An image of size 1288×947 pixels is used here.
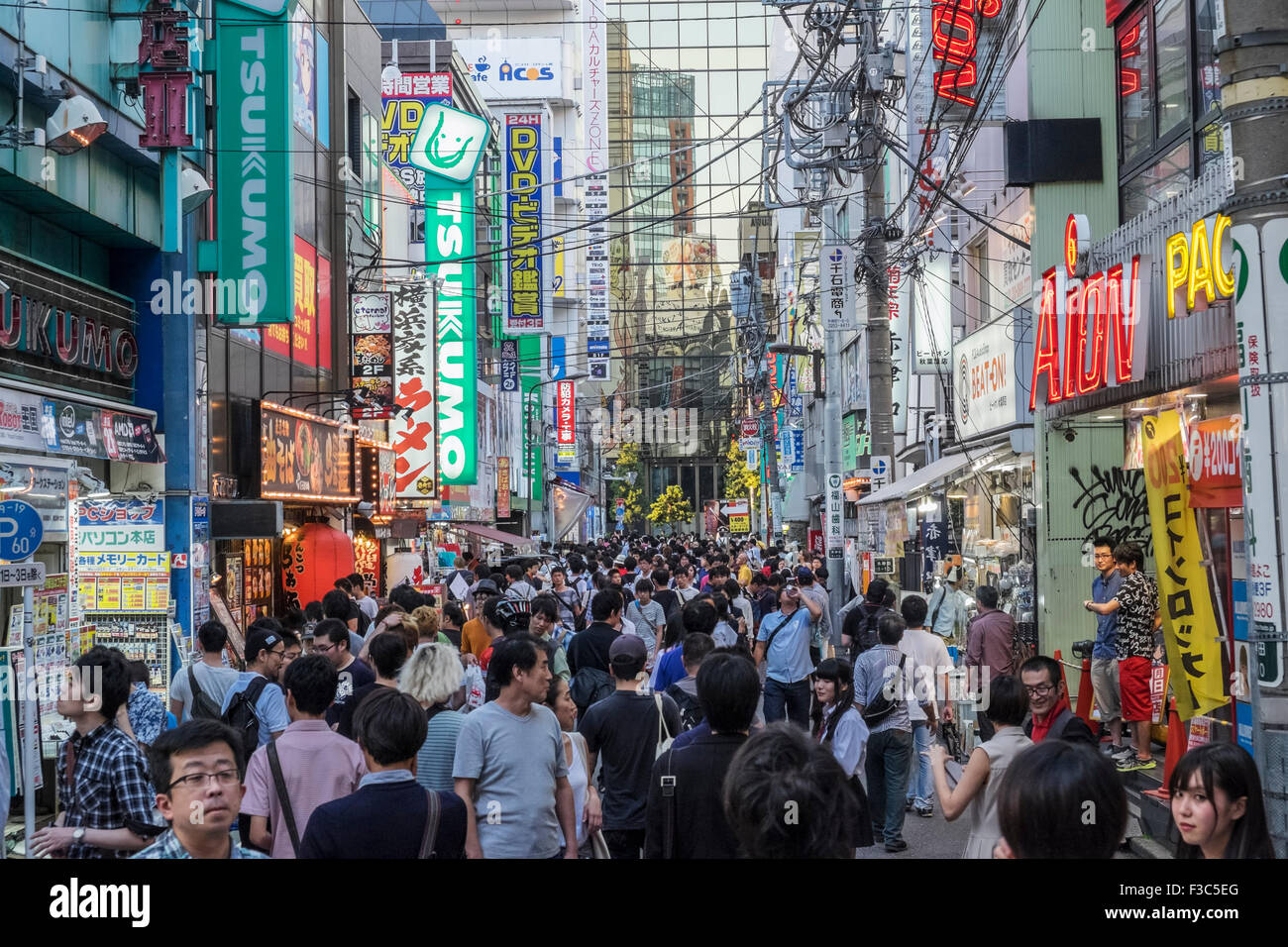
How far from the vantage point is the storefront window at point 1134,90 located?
13750mm

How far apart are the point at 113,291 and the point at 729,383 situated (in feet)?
307

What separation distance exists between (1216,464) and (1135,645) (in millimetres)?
3136

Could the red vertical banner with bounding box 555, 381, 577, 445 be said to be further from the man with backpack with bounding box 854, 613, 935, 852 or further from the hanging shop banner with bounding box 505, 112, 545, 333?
the man with backpack with bounding box 854, 613, 935, 852

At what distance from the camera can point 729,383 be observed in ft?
354

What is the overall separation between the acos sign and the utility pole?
4.47 metres

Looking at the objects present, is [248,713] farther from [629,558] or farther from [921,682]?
[629,558]

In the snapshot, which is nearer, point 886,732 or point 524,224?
point 886,732

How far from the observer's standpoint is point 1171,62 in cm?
1288

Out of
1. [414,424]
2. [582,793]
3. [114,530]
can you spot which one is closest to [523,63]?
[414,424]

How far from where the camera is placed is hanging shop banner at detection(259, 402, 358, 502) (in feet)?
61.9

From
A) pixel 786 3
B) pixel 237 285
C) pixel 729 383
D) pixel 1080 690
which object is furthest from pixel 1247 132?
pixel 729 383

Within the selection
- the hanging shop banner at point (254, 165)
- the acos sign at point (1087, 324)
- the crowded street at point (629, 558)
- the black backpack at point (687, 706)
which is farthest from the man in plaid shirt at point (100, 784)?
the hanging shop banner at point (254, 165)

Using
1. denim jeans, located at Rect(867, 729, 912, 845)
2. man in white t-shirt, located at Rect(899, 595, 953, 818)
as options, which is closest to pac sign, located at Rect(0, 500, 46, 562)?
denim jeans, located at Rect(867, 729, 912, 845)

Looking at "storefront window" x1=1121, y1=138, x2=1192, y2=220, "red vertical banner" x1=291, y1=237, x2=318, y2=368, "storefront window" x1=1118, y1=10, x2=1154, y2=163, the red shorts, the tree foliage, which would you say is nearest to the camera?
the red shorts
